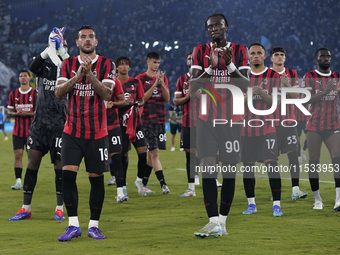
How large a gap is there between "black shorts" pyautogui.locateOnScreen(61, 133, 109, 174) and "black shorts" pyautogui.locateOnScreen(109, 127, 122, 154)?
2.60m

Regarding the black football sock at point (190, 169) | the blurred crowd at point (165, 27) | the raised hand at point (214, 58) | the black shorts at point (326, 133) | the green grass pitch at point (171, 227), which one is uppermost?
the blurred crowd at point (165, 27)

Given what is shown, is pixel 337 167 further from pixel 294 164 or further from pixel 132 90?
pixel 132 90

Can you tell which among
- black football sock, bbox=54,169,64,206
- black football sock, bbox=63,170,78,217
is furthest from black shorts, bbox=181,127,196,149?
black football sock, bbox=63,170,78,217

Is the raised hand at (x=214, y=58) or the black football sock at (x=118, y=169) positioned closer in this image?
the raised hand at (x=214, y=58)

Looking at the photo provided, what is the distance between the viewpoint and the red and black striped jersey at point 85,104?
498 centimetres

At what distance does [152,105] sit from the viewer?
885cm

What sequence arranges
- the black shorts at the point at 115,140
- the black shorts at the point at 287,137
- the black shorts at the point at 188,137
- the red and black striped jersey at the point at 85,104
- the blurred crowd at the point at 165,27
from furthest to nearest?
1. the blurred crowd at the point at 165,27
2. the black shorts at the point at 188,137
3. the black shorts at the point at 115,140
4. the black shorts at the point at 287,137
5. the red and black striped jersey at the point at 85,104

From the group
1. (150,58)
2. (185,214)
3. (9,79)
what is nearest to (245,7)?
(9,79)

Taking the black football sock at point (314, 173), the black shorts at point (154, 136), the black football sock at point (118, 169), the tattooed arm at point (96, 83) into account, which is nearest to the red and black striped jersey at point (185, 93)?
the black shorts at point (154, 136)

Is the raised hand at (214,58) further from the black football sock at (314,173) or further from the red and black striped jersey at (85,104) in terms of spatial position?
the black football sock at (314,173)

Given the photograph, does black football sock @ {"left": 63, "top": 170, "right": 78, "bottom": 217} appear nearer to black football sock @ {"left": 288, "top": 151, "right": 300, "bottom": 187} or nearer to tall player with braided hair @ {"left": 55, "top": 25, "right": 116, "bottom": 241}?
tall player with braided hair @ {"left": 55, "top": 25, "right": 116, "bottom": 241}

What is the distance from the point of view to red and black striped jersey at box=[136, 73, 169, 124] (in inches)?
348

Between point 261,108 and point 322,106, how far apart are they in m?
0.87

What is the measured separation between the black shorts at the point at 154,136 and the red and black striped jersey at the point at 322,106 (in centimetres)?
273
